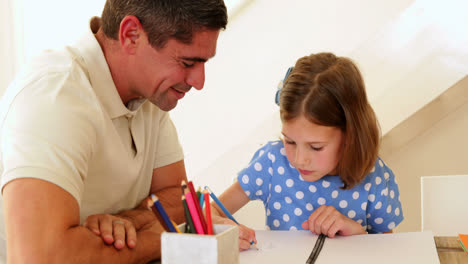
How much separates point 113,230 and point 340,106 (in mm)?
661

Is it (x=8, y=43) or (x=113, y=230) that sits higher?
(x=8, y=43)

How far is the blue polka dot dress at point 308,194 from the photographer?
4.38ft

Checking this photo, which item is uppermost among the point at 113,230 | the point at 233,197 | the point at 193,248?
the point at 193,248

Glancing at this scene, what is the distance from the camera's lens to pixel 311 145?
4.11 feet

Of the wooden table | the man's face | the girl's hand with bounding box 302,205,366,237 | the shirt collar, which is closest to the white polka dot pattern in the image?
the girl's hand with bounding box 302,205,366,237

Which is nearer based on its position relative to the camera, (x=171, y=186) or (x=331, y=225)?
(x=331, y=225)

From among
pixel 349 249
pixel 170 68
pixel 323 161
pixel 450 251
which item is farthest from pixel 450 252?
pixel 170 68

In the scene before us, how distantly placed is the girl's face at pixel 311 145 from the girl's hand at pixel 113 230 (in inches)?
19.3

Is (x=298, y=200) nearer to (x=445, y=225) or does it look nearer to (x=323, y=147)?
(x=323, y=147)

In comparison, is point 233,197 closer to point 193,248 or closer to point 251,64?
point 193,248

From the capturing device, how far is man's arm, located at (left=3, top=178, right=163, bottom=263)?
744mm

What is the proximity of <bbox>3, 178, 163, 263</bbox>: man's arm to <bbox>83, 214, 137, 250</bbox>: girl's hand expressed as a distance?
50 mm

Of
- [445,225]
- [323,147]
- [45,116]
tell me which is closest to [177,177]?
[323,147]

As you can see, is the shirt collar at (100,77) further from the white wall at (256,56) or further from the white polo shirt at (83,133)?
the white wall at (256,56)
